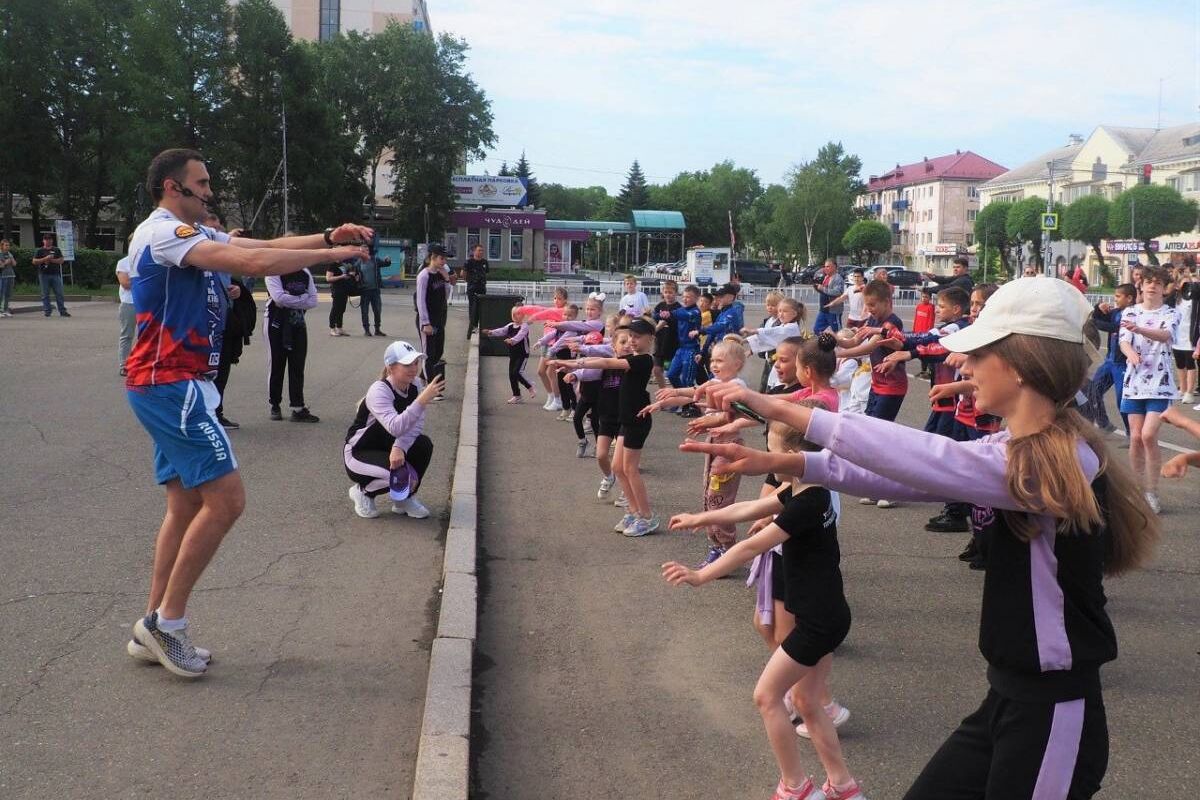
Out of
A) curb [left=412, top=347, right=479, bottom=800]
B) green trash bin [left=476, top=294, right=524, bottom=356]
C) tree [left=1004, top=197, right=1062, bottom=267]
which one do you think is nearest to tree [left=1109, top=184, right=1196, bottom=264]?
tree [left=1004, top=197, right=1062, bottom=267]

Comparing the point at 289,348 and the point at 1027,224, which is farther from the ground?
the point at 1027,224

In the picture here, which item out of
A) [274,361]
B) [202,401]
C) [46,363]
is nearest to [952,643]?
[202,401]

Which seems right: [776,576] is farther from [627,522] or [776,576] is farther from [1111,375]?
[1111,375]

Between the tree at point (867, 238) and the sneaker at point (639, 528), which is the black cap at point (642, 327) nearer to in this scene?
the sneaker at point (639, 528)

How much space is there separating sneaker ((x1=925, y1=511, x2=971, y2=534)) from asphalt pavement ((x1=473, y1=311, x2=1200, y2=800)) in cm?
9

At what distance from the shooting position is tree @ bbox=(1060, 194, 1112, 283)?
79.6 meters

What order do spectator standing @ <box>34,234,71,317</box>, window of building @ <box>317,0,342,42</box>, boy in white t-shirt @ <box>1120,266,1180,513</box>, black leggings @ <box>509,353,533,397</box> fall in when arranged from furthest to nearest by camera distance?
window of building @ <box>317,0,342,42</box>
spectator standing @ <box>34,234,71,317</box>
black leggings @ <box>509,353,533,397</box>
boy in white t-shirt @ <box>1120,266,1180,513</box>

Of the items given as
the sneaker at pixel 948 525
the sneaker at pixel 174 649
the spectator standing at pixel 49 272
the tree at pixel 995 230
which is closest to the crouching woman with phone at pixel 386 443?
the sneaker at pixel 174 649

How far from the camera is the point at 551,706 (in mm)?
4887

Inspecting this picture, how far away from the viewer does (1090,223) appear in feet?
263

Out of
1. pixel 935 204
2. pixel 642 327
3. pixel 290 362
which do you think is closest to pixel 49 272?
pixel 290 362

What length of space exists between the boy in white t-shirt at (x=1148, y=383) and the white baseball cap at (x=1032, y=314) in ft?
23.5

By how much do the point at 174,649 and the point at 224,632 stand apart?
0.65 metres

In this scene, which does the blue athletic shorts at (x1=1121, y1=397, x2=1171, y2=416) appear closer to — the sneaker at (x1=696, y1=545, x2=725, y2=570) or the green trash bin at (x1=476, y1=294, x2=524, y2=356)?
the sneaker at (x1=696, y1=545, x2=725, y2=570)
